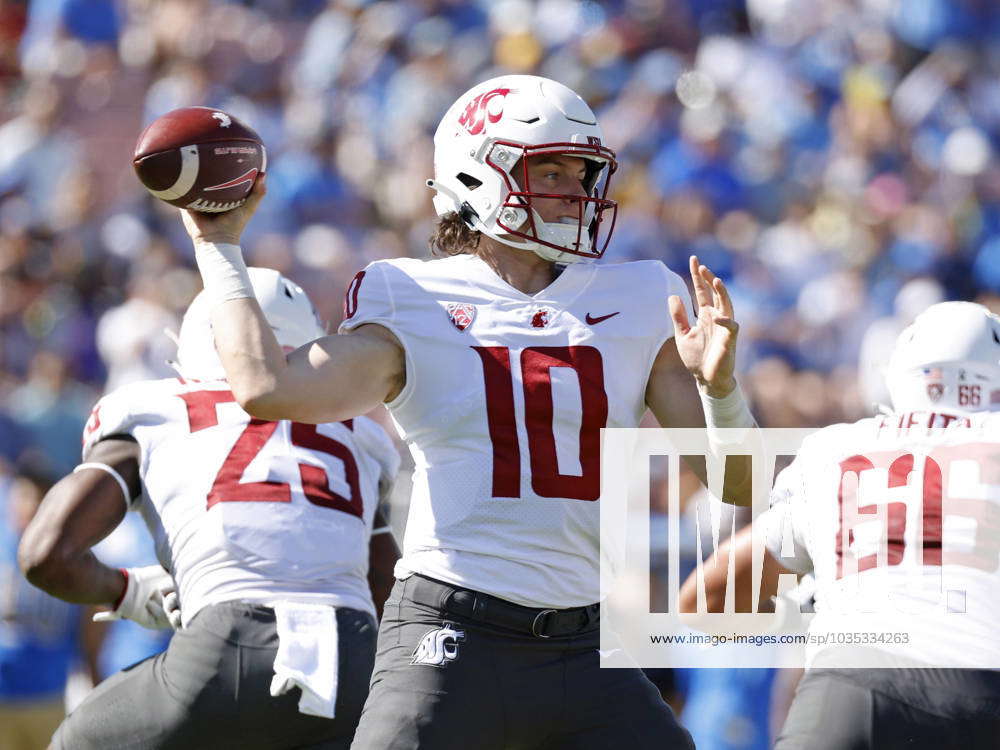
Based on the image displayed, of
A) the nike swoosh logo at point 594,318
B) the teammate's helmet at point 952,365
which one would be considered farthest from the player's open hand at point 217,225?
the teammate's helmet at point 952,365

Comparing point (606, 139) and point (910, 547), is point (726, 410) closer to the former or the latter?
point (910, 547)

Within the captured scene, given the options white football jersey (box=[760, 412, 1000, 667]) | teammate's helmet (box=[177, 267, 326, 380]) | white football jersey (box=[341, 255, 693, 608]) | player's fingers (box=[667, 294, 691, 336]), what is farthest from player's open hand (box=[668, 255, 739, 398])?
teammate's helmet (box=[177, 267, 326, 380])

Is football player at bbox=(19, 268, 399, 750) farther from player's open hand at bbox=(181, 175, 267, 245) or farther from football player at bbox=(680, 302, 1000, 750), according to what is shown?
football player at bbox=(680, 302, 1000, 750)

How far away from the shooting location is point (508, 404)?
3.33 metres

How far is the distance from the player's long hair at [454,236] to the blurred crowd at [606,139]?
4353mm

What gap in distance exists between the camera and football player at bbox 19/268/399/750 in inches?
155

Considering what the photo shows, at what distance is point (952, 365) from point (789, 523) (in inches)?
23.5

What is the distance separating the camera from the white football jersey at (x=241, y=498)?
13.4ft

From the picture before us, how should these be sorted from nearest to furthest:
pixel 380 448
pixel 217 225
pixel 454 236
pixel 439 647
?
pixel 439 647
pixel 217 225
pixel 454 236
pixel 380 448

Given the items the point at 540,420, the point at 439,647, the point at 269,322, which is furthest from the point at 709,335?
the point at 269,322

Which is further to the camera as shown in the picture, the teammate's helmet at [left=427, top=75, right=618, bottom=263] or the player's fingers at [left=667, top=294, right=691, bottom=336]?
the teammate's helmet at [left=427, top=75, right=618, bottom=263]

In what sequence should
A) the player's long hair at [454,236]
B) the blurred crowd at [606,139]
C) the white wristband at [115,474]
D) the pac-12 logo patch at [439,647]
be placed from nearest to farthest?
the pac-12 logo patch at [439,647], the player's long hair at [454,236], the white wristband at [115,474], the blurred crowd at [606,139]

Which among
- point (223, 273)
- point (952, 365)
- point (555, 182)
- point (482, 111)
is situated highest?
point (482, 111)

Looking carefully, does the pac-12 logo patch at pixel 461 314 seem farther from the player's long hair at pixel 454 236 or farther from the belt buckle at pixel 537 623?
the belt buckle at pixel 537 623
